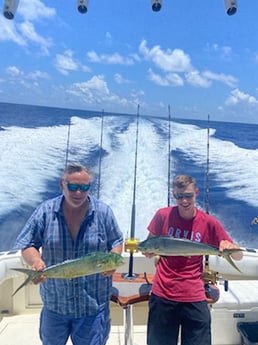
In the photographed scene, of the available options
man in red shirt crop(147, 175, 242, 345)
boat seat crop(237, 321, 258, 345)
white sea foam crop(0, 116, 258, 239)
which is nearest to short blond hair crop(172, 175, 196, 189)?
man in red shirt crop(147, 175, 242, 345)

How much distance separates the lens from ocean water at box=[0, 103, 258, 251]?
21.1 ft

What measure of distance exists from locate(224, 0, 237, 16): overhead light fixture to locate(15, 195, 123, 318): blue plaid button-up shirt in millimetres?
2019

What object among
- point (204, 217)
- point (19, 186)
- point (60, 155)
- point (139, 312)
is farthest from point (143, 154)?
point (204, 217)

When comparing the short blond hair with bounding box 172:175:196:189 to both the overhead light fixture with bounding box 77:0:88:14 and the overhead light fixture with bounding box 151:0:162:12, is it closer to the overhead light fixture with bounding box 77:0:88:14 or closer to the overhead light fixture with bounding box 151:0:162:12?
the overhead light fixture with bounding box 151:0:162:12

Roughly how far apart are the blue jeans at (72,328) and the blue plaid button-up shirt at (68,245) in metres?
0.04

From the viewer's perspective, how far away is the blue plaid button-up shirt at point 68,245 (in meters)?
1.64

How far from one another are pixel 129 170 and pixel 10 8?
5.54m

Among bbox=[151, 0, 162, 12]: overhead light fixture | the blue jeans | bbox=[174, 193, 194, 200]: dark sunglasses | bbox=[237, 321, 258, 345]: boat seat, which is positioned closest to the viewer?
the blue jeans

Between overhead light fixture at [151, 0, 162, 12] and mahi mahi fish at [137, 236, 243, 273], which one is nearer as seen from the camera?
mahi mahi fish at [137, 236, 243, 273]

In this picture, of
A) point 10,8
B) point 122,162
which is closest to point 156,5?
point 10,8

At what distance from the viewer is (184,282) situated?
186 cm

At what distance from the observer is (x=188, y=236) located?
74.3 inches

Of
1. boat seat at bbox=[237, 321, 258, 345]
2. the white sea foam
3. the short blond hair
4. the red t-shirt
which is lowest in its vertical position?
boat seat at bbox=[237, 321, 258, 345]

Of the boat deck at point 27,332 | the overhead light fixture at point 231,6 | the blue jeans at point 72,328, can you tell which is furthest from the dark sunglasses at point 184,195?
the overhead light fixture at point 231,6
